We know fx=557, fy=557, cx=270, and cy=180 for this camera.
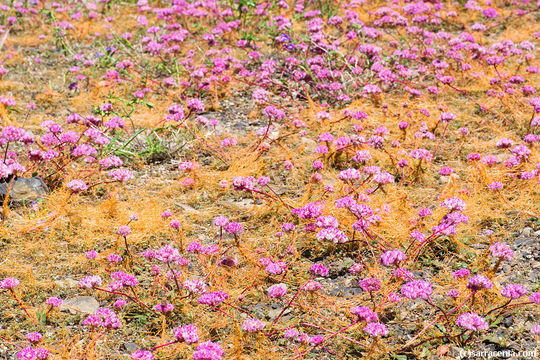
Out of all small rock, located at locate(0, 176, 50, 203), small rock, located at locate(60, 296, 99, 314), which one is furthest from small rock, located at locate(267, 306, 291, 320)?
small rock, located at locate(0, 176, 50, 203)

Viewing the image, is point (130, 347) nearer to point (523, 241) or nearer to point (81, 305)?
point (81, 305)

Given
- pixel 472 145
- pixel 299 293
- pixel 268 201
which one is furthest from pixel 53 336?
pixel 472 145

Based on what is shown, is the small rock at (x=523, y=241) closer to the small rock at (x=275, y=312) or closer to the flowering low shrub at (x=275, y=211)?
the flowering low shrub at (x=275, y=211)

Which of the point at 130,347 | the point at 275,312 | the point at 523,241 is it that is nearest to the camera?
the point at 130,347

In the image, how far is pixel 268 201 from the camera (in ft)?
13.9

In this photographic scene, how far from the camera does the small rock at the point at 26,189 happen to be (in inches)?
163

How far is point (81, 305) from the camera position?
3285 mm

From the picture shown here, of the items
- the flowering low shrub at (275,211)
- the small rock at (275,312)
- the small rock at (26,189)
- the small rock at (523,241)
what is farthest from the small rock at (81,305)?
the small rock at (523,241)

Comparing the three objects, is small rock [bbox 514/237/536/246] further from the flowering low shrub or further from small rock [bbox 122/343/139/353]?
small rock [bbox 122/343/139/353]

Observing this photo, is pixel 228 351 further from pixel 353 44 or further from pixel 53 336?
pixel 353 44

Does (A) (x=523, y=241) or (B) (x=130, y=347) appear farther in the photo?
(A) (x=523, y=241)

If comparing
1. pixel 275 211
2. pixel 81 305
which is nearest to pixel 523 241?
pixel 275 211

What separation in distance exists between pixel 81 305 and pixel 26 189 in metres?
1.34

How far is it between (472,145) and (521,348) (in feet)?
8.65
